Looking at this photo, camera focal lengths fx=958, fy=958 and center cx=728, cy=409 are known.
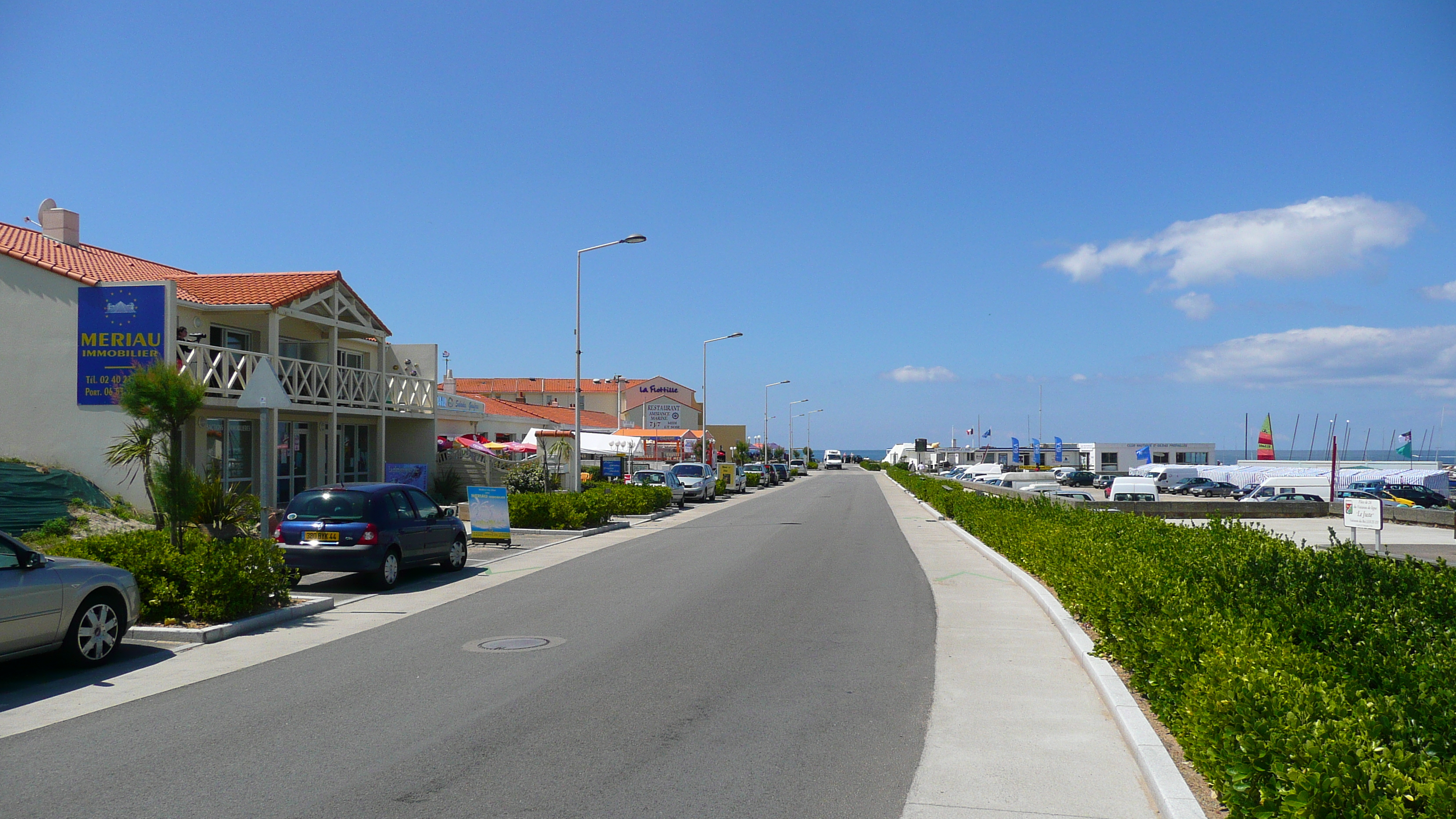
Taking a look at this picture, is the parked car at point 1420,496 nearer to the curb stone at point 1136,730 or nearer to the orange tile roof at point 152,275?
the curb stone at point 1136,730

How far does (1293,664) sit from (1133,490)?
3883 centimetres

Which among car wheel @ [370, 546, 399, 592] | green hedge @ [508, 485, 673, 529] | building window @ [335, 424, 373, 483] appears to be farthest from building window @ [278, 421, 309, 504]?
car wheel @ [370, 546, 399, 592]

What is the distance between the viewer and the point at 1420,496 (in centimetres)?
4481

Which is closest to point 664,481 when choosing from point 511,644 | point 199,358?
point 199,358

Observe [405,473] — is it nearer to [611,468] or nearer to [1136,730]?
[611,468]

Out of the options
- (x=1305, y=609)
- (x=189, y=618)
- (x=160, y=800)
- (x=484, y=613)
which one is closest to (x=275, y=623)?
(x=189, y=618)

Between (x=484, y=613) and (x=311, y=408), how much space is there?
16.6 meters

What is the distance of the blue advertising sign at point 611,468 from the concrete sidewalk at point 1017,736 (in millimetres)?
24768

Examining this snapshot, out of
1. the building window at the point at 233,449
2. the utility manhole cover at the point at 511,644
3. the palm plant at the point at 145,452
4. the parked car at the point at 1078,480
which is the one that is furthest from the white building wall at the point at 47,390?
the parked car at the point at 1078,480

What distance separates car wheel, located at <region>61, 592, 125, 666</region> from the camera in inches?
330

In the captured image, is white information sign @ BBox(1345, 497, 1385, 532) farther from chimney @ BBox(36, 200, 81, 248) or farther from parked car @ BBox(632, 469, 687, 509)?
chimney @ BBox(36, 200, 81, 248)

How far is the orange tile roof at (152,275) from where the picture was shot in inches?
869

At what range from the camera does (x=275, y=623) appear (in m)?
11.0

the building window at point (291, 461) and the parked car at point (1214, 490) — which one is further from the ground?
the building window at point (291, 461)
